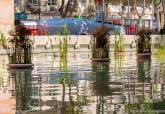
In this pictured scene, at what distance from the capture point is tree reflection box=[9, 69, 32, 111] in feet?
31.2

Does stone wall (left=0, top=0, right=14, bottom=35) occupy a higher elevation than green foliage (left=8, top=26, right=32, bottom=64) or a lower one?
higher

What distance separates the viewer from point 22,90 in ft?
39.1

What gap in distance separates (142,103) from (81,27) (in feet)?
131

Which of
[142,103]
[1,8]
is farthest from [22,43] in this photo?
[1,8]

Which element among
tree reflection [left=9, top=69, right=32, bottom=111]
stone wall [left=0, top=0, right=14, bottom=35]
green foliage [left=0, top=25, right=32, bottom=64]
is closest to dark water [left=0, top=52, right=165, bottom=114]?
tree reflection [left=9, top=69, right=32, bottom=111]

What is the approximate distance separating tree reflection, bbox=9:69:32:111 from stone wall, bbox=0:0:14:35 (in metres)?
18.7

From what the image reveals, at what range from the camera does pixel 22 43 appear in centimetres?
1962

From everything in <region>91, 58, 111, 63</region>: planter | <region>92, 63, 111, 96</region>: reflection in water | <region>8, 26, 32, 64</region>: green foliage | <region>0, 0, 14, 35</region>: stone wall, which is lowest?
<region>91, 58, 111, 63</region>: planter

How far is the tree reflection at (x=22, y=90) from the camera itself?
951cm

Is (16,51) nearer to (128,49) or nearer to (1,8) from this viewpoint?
(1,8)

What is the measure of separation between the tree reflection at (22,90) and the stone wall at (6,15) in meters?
18.7

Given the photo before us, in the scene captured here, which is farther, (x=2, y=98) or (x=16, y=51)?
(x=16, y=51)

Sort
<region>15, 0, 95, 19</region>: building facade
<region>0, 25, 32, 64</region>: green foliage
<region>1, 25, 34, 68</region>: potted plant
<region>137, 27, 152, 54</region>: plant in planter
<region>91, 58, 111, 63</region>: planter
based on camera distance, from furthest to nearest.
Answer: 1. <region>15, 0, 95, 19</region>: building facade
2. <region>137, 27, 152, 54</region>: plant in planter
3. <region>91, 58, 111, 63</region>: planter
4. <region>0, 25, 32, 64</region>: green foliage
5. <region>1, 25, 34, 68</region>: potted plant

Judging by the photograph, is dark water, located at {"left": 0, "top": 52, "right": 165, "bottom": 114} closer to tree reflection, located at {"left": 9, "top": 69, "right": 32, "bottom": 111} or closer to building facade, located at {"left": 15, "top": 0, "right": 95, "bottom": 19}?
tree reflection, located at {"left": 9, "top": 69, "right": 32, "bottom": 111}
